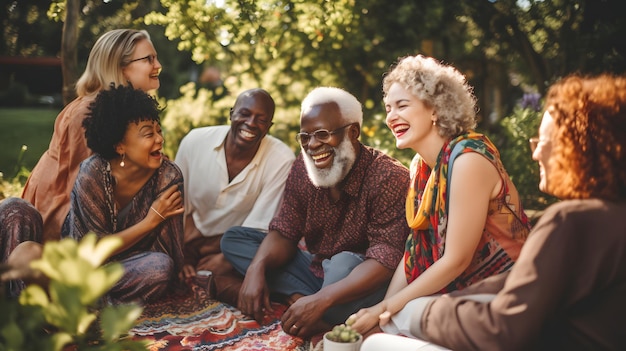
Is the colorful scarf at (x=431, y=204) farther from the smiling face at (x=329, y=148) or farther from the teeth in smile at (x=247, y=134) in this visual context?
the teeth in smile at (x=247, y=134)

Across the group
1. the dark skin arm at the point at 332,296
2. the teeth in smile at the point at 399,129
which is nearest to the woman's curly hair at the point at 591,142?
the teeth in smile at the point at 399,129

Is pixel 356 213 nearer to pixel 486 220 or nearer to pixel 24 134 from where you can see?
pixel 486 220

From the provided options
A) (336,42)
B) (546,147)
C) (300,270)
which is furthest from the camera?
(336,42)

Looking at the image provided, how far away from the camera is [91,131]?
4055 millimetres

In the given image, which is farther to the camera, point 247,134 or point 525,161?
point 525,161

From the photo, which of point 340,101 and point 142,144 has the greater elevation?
point 340,101

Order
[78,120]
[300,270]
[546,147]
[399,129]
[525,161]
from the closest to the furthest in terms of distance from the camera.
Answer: [546,147] → [399,129] → [300,270] → [78,120] → [525,161]

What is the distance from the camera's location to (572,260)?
6.05 ft

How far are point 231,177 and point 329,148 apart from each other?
1.30 meters

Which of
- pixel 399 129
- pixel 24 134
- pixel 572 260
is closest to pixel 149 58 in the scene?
pixel 399 129

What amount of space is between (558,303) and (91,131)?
3184 millimetres

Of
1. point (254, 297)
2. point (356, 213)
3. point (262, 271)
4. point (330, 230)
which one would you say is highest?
point (356, 213)

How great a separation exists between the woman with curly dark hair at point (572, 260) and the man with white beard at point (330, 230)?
146 cm

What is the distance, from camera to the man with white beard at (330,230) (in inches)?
141
